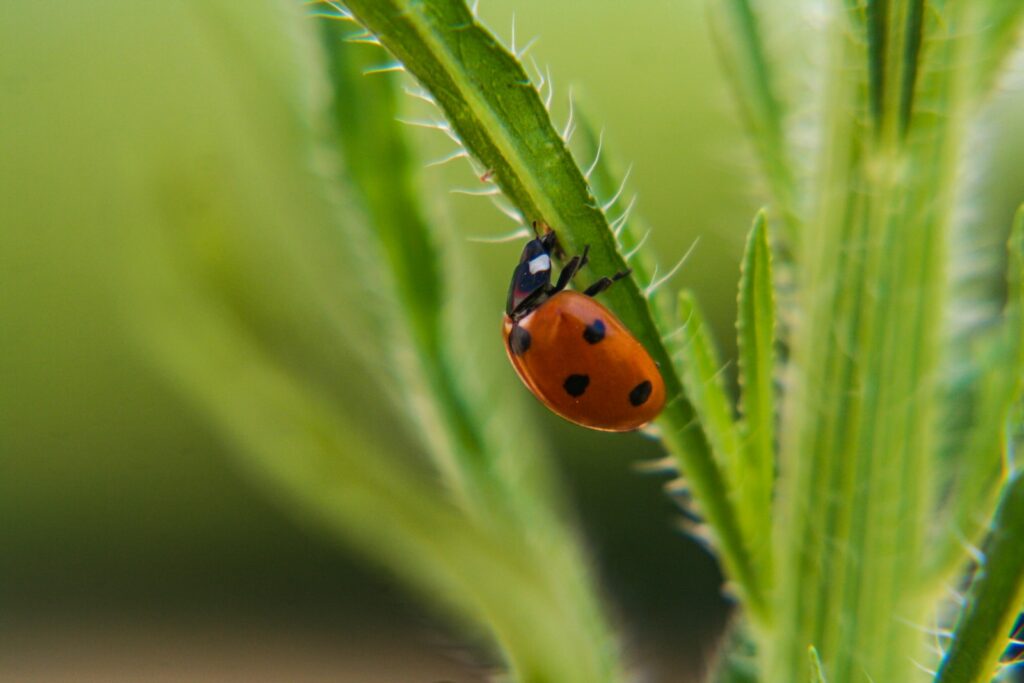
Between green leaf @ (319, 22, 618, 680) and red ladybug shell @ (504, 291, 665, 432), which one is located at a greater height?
red ladybug shell @ (504, 291, 665, 432)

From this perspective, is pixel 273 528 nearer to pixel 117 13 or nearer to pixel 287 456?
pixel 117 13

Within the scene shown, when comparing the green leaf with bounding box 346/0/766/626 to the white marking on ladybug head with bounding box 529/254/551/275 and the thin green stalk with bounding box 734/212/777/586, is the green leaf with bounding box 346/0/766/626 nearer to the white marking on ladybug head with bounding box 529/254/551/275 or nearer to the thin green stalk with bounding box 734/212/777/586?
the thin green stalk with bounding box 734/212/777/586

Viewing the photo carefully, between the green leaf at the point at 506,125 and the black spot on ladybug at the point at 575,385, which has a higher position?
the black spot on ladybug at the point at 575,385

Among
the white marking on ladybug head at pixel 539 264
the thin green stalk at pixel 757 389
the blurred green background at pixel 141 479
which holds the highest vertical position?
the blurred green background at pixel 141 479

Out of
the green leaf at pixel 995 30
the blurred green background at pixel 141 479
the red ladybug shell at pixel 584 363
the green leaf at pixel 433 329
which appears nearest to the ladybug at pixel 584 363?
the red ladybug shell at pixel 584 363

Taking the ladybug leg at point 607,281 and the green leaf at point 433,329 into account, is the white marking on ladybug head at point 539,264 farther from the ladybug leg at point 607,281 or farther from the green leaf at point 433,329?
the ladybug leg at point 607,281

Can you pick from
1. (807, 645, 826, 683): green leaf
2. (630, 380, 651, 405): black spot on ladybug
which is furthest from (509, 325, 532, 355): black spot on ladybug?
(807, 645, 826, 683): green leaf

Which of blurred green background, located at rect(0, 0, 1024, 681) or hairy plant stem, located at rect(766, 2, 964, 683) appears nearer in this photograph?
hairy plant stem, located at rect(766, 2, 964, 683)
